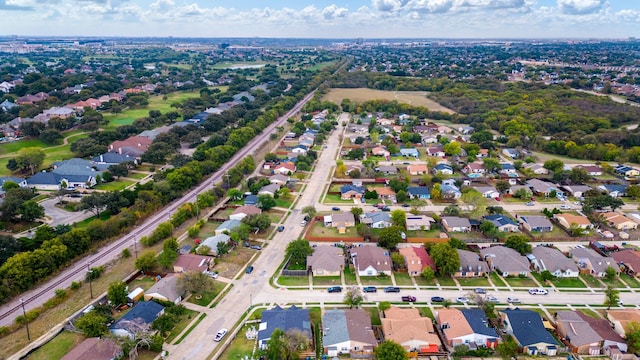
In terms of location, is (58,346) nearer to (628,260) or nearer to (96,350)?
(96,350)

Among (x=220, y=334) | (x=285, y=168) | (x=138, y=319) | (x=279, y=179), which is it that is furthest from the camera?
(x=285, y=168)

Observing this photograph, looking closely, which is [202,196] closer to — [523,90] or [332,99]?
[332,99]

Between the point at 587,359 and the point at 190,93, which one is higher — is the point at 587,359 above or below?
below

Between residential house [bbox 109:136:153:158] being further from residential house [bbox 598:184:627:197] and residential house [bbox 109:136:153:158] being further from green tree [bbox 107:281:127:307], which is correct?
residential house [bbox 598:184:627:197]

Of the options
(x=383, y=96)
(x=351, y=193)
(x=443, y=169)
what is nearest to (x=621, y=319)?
(x=351, y=193)

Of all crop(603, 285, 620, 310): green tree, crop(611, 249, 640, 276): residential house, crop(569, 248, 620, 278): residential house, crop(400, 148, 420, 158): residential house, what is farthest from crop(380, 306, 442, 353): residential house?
crop(400, 148, 420, 158): residential house

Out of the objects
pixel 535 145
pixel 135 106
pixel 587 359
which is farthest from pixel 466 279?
pixel 135 106
